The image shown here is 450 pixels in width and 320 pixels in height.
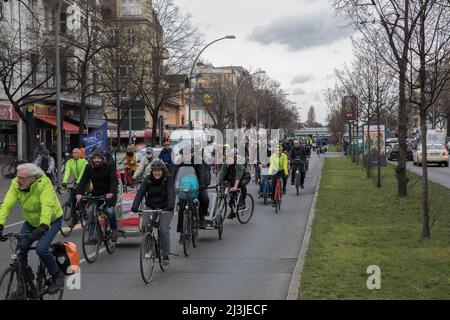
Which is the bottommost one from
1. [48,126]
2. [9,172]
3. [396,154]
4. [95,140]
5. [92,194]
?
[396,154]

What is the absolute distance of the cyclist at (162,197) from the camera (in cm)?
865

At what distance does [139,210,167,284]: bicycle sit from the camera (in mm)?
7949

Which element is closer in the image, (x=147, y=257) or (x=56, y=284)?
(x=56, y=284)

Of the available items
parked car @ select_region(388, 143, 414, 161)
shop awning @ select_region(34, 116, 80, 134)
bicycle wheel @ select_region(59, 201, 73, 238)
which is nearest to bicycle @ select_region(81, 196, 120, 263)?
bicycle wheel @ select_region(59, 201, 73, 238)

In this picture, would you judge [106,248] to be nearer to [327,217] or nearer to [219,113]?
[327,217]

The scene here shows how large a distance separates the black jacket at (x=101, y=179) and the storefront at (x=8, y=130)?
87.5 feet

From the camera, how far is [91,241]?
32.2 ft

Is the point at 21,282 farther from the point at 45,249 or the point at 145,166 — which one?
the point at 145,166

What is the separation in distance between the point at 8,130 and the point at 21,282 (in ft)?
108

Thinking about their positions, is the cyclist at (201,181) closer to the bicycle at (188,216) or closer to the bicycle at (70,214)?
the bicycle at (188,216)

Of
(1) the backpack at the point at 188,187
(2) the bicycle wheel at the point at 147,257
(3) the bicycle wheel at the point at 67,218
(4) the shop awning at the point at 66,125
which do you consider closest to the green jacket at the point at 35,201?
(2) the bicycle wheel at the point at 147,257

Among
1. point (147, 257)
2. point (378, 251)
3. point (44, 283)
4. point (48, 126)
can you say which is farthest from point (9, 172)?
point (44, 283)

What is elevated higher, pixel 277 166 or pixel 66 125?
pixel 66 125
